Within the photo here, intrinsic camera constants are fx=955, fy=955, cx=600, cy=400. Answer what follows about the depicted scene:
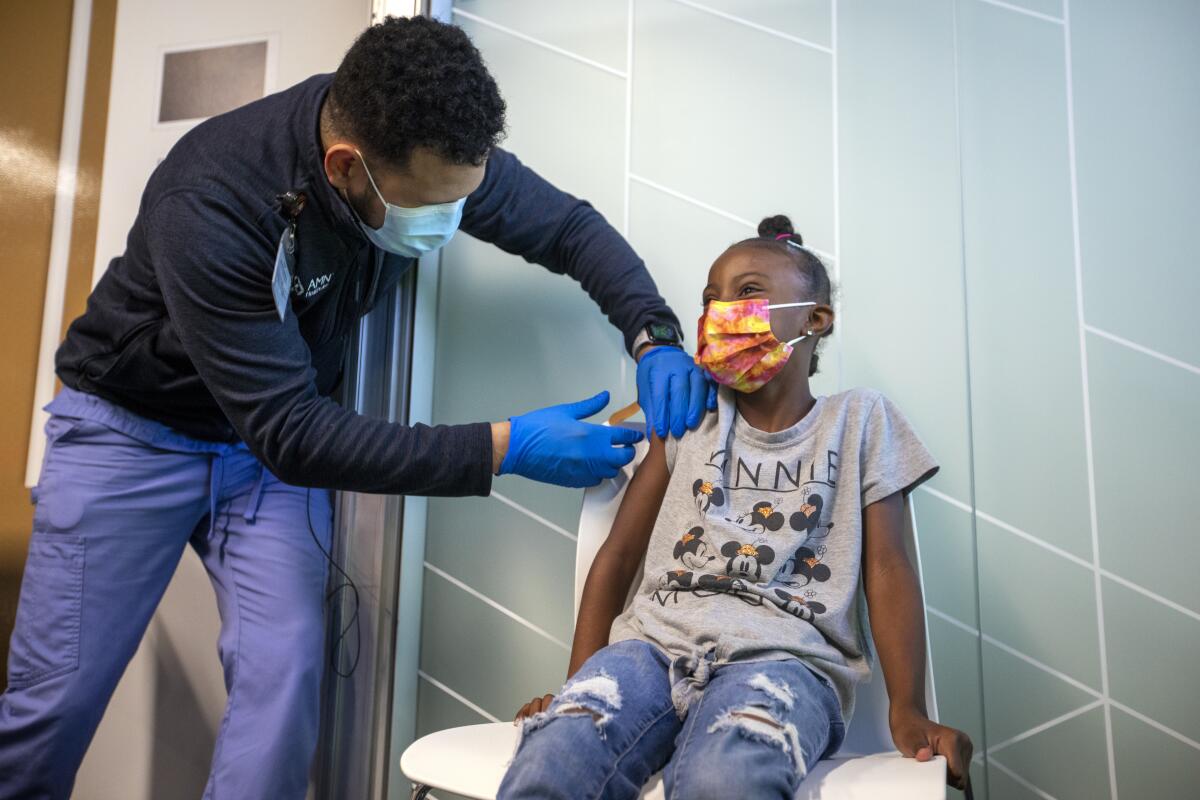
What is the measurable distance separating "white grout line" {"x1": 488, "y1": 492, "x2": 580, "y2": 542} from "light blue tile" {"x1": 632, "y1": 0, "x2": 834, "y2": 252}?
724mm

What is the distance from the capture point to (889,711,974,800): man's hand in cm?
111

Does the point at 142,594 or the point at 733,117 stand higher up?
the point at 733,117

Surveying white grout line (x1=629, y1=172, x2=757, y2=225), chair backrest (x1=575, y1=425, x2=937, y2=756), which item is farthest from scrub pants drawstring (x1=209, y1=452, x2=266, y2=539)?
white grout line (x1=629, y1=172, x2=757, y2=225)

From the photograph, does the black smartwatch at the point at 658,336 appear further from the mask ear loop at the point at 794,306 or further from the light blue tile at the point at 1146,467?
the light blue tile at the point at 1146,467

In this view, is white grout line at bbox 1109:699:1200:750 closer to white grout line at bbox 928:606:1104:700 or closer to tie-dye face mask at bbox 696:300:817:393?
white grout line at bbox 928:606:1104:700

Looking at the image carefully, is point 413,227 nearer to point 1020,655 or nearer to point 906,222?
point 906,222

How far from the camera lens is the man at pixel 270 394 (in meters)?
1.40

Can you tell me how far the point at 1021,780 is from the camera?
1.63 meters

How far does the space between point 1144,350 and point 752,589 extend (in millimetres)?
882

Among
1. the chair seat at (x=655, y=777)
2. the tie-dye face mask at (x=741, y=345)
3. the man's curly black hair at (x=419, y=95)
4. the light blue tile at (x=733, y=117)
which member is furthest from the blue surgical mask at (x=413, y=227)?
the chair seat at (x=655, y=777)

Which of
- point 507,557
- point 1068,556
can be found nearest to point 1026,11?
point 1068,556

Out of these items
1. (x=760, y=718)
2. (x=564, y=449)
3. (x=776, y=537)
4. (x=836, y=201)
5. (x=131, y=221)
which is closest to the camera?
(x=760, y=718)

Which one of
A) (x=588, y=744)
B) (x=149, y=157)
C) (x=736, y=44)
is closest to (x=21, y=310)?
(x=149, y=157)

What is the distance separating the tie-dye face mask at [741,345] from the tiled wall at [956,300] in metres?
0.33
